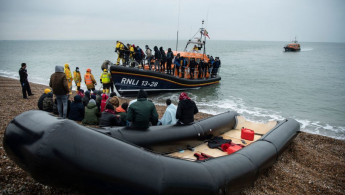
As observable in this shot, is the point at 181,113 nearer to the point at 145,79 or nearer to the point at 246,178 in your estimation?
the point at 246,178

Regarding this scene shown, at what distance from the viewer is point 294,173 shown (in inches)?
179

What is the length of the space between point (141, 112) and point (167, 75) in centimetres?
839

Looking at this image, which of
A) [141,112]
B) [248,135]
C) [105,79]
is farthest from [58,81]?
[248,135]

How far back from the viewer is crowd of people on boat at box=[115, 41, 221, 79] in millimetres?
10930

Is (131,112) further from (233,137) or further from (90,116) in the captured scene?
(233,137)

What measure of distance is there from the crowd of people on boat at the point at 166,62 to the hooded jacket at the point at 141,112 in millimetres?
7287

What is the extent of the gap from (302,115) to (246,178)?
968 centimetres

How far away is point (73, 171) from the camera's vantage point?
217 centimetres

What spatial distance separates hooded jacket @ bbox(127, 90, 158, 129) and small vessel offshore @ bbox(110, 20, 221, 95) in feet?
22.1

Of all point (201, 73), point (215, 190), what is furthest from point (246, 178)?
point (201, 73)

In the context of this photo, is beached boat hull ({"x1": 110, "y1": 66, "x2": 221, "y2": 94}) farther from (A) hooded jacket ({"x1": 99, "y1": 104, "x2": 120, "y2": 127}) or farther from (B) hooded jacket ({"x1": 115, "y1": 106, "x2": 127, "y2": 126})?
(A) hooded jacket ({"x1": 99, "y1": 104, "x2": 120, "y2": 127})

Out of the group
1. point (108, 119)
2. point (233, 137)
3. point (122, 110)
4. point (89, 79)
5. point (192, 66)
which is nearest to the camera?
point (108, 119)

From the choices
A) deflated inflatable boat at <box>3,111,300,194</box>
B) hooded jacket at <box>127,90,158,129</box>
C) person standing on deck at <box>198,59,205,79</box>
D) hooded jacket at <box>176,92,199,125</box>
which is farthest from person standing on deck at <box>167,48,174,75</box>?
deflated inflatable boat at <box>3,111,300,194</box>

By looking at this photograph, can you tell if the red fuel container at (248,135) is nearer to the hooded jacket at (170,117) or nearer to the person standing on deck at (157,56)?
the hooded jacket at (170,117)
